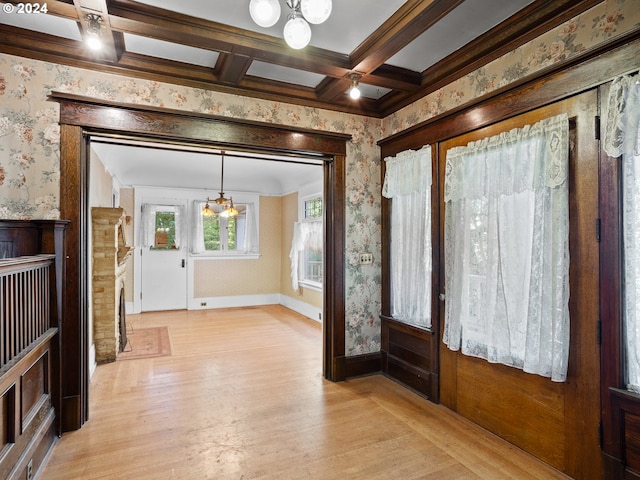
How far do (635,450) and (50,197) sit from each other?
149 inches

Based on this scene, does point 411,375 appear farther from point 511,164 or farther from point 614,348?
point 511,164

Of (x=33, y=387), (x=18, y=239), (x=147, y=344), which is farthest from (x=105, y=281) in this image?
(x=33, y=387)

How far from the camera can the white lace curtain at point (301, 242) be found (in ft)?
20.6

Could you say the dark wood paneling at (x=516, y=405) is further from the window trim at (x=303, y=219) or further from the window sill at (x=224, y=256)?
the window sill at (x=224, y=256)

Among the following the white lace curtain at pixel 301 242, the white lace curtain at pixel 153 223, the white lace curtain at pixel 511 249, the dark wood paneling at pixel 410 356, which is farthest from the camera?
the white lace curtain at pixel 153 223

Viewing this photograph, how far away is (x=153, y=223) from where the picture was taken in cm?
693

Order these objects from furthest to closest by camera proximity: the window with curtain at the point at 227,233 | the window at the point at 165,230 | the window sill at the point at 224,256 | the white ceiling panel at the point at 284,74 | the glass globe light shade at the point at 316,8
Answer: the window with curtain at the point at 227,233 < the window sill at the point at 224,256 < the window at the point at 165,230 < the white ceiling panel at the point at 284,74 < the glass globe light shade at the point at 316,8

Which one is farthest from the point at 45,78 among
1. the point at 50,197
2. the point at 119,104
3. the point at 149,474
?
the point at 149,474

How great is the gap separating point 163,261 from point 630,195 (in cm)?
690

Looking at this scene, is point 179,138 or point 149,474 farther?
point 179,138

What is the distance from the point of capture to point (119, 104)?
274cm

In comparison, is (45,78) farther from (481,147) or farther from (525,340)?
(525,340)

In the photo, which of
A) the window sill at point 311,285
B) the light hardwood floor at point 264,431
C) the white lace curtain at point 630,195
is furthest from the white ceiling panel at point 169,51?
the window sill at point 311,285

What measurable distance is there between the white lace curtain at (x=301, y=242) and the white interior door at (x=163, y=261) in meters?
2.14
